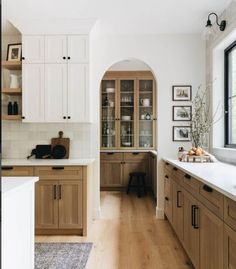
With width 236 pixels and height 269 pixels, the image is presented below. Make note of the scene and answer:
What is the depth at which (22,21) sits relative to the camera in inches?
143

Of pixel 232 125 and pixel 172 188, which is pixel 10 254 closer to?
pixel 172 188

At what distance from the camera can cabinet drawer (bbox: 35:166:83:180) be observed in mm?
3379

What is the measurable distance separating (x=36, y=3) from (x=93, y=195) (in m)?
2.53

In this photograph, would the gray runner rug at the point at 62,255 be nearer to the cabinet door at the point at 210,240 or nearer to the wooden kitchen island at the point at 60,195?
the wooden kitchen island at the point at 60,195

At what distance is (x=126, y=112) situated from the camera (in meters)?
6.54

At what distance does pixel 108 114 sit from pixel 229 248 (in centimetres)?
524

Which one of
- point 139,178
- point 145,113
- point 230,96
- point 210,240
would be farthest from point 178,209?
point 145,113

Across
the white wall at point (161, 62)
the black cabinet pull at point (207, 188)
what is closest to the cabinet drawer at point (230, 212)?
the black cabinet pull at point (207, 188)

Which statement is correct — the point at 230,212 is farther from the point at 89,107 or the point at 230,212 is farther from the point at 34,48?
the point at 34,48

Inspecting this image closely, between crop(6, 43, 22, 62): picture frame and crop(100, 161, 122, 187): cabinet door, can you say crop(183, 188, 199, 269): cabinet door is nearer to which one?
crop(6, 43, 22, 62): picture frame

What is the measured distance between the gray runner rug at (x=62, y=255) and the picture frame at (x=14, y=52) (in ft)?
7.88

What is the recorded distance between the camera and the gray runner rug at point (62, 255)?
2604 millimetres

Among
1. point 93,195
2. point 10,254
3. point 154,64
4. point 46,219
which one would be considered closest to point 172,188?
point 93,195

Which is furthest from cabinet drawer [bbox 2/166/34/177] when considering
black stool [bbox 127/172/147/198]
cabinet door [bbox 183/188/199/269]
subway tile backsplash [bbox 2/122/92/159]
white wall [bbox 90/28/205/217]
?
black stool [bbox 127/172/147/198]
